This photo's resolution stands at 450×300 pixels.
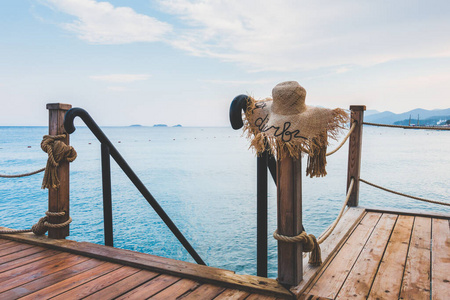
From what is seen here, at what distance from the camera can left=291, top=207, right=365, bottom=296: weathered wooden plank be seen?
66.5 inches

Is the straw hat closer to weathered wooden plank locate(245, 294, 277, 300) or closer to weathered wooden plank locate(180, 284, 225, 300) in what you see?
weathered wooden plank locate(245, 294, 277, 300)

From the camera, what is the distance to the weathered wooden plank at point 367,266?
64.2 inches

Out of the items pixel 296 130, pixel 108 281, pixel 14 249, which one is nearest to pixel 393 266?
pixel 296 130

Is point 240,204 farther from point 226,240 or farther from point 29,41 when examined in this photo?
point 29,41

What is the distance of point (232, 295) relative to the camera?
1.57 m

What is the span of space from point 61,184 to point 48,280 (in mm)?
755

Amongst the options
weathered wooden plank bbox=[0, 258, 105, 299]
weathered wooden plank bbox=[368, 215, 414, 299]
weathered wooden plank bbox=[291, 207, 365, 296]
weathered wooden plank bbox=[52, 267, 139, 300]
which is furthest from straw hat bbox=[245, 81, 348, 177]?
weathered wooden plank bbox=[0, 258, 105, 299]

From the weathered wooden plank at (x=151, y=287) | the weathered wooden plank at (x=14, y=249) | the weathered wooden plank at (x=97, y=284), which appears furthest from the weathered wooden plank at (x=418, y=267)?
the weathered wooden plank at (x=14, y=249)

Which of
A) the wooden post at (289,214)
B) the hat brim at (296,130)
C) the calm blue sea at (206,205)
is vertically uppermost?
the hat brim at (296,130)

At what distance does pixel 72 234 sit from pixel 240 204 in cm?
584

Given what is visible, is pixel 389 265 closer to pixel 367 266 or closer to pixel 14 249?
pixel 367 266

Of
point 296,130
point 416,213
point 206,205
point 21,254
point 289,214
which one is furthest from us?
point 206,205

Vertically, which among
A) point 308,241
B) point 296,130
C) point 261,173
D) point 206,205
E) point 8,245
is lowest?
point 206,205

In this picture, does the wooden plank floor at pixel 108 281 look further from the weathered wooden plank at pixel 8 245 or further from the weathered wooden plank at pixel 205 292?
the weathered wooden plank at pixel 8 245
